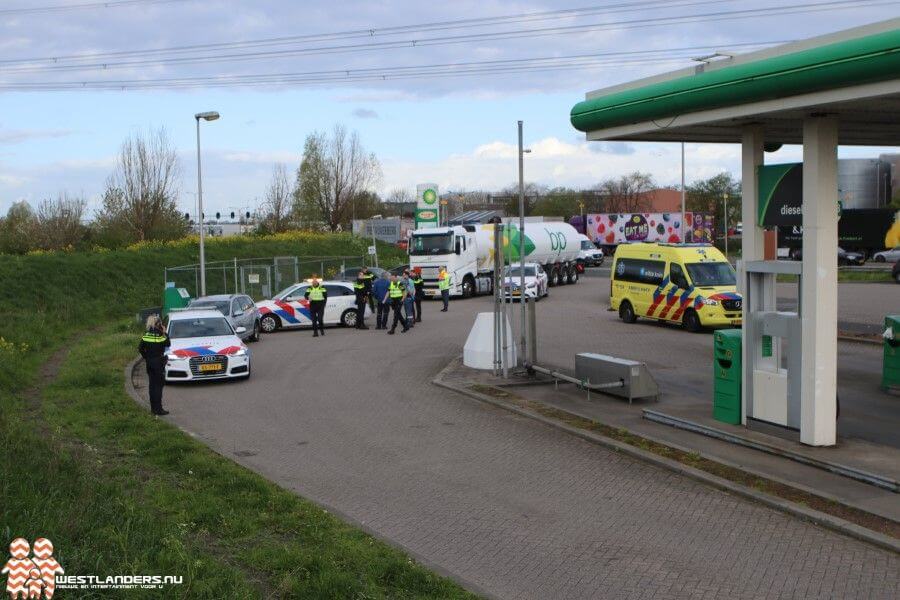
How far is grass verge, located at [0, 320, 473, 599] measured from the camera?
22.2ft

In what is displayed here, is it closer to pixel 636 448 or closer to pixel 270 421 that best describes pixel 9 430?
pixel 270 421

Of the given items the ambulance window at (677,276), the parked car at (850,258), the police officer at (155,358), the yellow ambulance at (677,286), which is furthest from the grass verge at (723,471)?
the parked car at (850,258)

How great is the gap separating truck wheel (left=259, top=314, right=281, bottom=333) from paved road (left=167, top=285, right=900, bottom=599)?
36.3 feet

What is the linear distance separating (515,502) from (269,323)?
19.6 m

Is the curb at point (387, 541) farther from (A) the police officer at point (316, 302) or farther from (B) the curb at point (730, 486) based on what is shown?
(A) the police officer at point (316, 302)

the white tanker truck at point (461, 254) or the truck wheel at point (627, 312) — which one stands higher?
the white tanker truck at point (461, 254)

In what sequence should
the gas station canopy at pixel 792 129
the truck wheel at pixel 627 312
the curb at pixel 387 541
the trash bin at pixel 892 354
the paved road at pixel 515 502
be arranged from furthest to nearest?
the truck wheel at pixel 627 312, the trash bin at pixel 892 354, the gas station canopy at pixel 792 129, the paved road at pixel 515 502, the curb at pixel 387 541

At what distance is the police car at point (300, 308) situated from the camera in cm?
2861

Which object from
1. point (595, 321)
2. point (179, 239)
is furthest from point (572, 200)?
point (595, 321)

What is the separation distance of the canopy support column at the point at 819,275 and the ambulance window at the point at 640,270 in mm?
15590

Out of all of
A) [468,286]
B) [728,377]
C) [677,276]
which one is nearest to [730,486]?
[728,377]

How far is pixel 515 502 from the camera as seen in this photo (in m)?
10.0

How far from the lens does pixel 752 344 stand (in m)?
12.7

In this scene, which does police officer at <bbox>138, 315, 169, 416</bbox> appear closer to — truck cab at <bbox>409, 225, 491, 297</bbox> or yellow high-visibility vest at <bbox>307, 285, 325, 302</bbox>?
yellow high-visibility vest at <bbox>307, 285, 325, 302</bbox>
